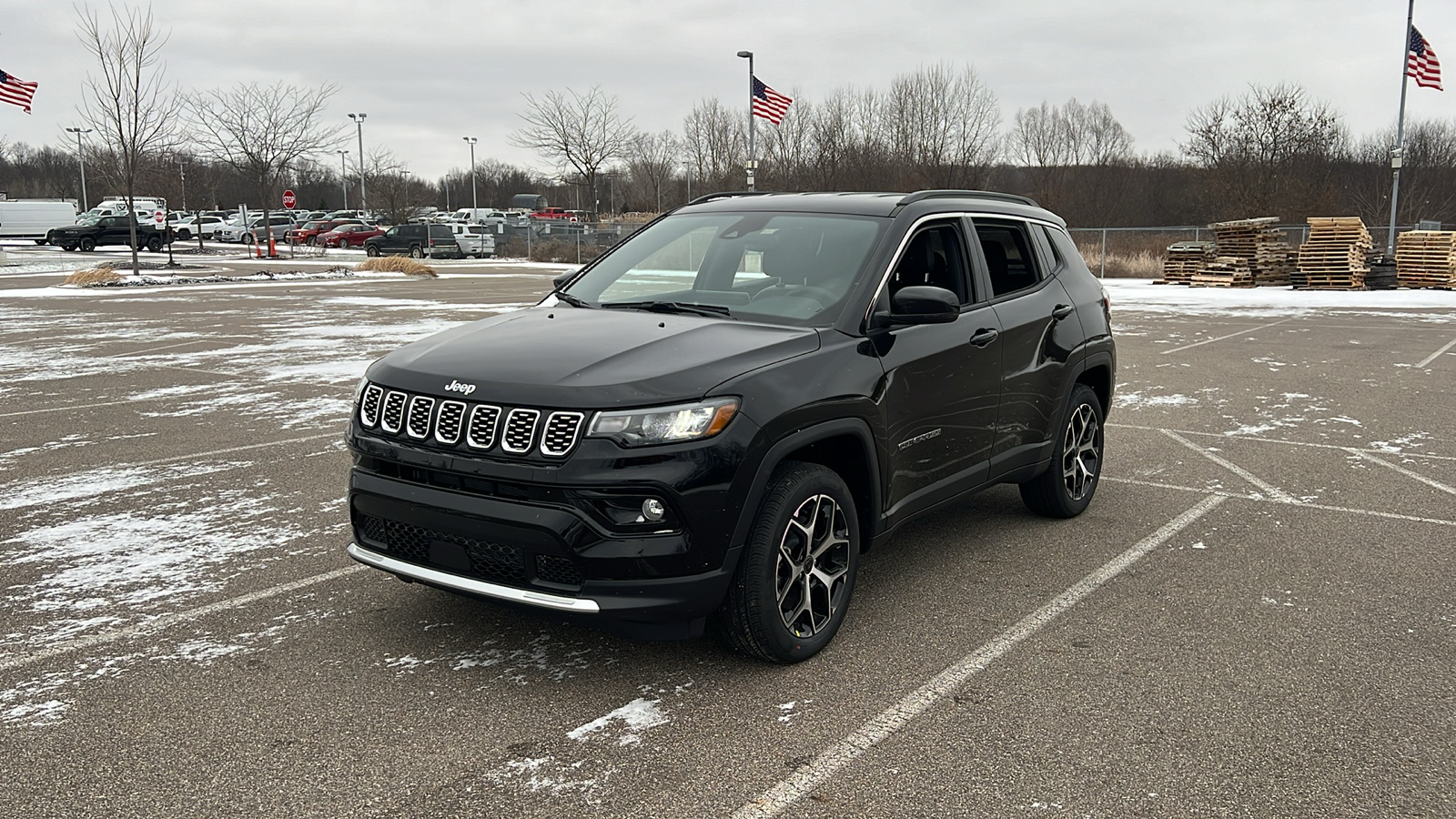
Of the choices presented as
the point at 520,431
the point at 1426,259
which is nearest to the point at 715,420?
the point at 520,431

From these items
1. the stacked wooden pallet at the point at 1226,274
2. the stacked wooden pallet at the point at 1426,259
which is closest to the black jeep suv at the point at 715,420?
the stacked wooden pallet at the point at 1226,274

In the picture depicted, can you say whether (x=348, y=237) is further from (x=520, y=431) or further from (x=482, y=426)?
(x=520, y=431)

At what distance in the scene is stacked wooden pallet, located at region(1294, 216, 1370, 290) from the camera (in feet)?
91.6

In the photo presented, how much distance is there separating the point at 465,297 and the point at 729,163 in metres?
41.1

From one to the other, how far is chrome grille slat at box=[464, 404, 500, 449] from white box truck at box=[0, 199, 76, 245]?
63.8 metres

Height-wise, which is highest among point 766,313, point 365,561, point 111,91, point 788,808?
point 111,91

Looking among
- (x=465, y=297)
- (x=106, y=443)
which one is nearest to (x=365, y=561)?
(x=106, y=443)

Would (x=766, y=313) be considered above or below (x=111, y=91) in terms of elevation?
below

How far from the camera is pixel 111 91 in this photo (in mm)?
28859

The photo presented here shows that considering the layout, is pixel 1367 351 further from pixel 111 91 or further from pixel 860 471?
pixel 111 91

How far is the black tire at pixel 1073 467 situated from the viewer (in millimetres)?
5965

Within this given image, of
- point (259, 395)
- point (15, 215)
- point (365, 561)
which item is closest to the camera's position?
point (365, 561)

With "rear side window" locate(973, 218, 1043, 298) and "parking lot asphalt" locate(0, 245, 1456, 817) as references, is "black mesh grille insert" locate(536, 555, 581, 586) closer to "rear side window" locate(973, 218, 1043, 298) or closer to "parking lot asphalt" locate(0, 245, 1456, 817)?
"parking lot asphalt" locate(0, 245, 1456, 817)

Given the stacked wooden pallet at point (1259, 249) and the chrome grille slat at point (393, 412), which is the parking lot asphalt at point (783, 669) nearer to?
the chrome grille slat at point (393, 412)
